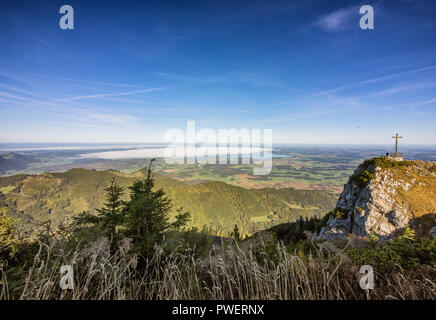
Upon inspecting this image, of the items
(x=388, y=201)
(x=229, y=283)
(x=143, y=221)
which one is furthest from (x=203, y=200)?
(x=229, y=283)

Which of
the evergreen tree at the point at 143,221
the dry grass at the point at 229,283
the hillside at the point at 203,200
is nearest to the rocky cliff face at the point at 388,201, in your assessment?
the dry grass at the point at 229,283

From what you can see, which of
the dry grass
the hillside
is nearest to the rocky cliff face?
the dry grass

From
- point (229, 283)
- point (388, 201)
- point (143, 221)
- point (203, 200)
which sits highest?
point (229, 283)

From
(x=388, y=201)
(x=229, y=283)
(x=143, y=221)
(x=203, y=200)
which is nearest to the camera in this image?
(x=229, y=283)

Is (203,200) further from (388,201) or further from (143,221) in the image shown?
(143,221)

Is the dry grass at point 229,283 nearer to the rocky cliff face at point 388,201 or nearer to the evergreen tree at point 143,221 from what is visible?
the evergreen tree at point 143,221
